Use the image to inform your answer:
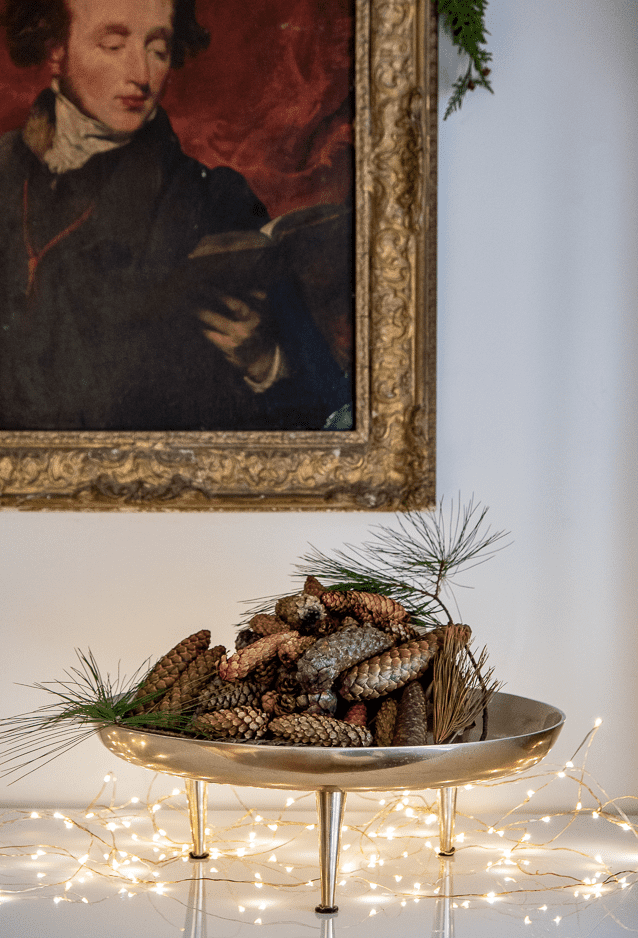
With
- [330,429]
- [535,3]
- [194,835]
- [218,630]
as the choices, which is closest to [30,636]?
[218,630]

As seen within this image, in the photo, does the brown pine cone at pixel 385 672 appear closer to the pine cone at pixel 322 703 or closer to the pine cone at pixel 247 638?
the pine cone at pixel 322 703

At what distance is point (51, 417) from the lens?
1.13 metres

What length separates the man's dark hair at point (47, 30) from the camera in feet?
3.65

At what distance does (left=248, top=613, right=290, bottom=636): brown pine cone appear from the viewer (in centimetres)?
75

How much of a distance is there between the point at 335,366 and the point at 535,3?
56 cm

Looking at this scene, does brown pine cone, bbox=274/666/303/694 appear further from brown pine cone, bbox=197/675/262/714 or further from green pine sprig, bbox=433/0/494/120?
green pine sprig, bbox=433/0/494/120

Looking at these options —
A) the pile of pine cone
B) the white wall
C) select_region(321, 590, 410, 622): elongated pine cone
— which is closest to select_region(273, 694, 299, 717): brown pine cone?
the pile of pine cone

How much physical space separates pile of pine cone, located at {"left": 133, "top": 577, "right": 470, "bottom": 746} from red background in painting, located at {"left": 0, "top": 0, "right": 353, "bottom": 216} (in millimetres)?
604

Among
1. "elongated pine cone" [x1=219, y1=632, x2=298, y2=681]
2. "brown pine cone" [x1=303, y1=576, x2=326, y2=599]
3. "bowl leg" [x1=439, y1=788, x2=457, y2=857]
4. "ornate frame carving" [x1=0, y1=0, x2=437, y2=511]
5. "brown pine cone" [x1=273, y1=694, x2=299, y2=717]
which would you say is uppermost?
"ornate frame carving" [x1=0, y1=0, x2=437, y2=511]

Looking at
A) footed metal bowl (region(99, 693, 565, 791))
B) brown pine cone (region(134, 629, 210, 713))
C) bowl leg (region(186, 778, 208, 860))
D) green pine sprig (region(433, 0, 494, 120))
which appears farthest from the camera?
green pine sprig (region(433, 0, 494, 120))

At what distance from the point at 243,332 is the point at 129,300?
0.16 meters

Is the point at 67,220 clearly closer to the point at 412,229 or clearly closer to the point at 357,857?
the point at 412,229

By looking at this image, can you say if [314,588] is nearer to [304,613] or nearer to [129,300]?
[304,613]

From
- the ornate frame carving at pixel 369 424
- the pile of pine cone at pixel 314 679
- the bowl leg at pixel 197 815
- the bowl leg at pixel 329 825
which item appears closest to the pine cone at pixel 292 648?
the pile of pine cone at pixel 314 679
